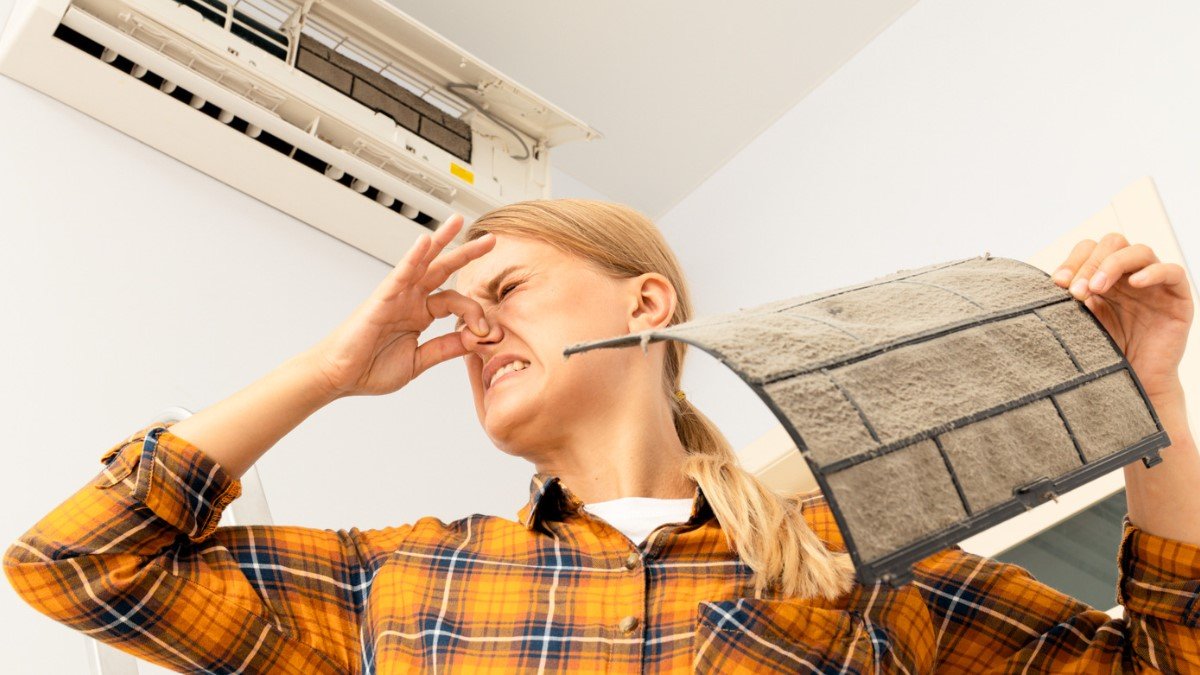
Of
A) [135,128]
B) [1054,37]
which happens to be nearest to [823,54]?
[1054,37]

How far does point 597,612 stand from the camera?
948mm

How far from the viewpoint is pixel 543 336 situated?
3.71ft

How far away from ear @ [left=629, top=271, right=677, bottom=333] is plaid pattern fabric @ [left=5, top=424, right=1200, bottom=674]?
0.22 meters

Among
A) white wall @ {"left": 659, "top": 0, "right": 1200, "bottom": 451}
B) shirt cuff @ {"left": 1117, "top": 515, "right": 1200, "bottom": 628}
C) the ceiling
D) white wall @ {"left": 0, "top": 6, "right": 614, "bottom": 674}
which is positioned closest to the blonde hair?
shirt cuff @ {"left": 1117, "top": 515, "right": 1200, "bottom": 628}

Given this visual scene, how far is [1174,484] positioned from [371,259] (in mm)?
1467

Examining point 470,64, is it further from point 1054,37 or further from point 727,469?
point 727,469

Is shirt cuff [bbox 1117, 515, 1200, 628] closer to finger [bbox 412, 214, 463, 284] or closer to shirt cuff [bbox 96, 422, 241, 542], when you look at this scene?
finger [bbox 412, 214, 463, 284]

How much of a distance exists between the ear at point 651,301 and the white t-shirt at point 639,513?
A: 19 cm

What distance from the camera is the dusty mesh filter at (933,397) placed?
615 millimetres

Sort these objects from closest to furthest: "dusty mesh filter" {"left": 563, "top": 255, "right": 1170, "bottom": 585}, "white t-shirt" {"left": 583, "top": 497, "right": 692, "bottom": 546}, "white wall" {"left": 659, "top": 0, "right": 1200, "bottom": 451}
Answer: "dusty mesh filter" {"left": 563, "top": 255, "right": 1170, "bottom": 585} → "white t-shirt" {"left": 583, "top": 497, "right": 692, "bottom": 546} → "white wall" {"left": 659, "top": 0, "right": 1200, "bottom": 451}

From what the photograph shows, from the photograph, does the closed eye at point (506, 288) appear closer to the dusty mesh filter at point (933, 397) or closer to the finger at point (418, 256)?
the finger at point (418, 256)

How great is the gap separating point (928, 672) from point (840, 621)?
12cm

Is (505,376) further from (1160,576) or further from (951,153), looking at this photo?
(951,153)

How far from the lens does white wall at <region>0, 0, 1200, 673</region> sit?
5.16ft
